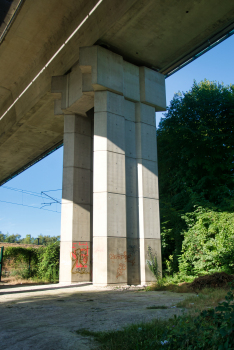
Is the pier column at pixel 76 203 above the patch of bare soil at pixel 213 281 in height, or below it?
above

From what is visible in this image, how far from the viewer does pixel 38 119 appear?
2305cm

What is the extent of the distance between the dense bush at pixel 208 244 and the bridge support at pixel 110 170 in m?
1.51

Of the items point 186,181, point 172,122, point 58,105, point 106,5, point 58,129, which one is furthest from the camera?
point 58,129

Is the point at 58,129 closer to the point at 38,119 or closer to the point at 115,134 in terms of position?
the point at 38,119

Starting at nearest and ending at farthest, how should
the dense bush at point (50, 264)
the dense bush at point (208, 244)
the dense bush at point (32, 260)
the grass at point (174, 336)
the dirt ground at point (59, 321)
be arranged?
the grass at point (174, 336) → the dirt ground at point (59, 321) → the dense bush at point (208, 244) → the dense bush at point (50, 264) → the dense bush at point (32, 260)

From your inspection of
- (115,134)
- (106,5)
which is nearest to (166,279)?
(115,134)

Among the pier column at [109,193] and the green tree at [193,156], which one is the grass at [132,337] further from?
the green tree at [193,156]

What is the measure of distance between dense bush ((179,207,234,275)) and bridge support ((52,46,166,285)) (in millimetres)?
1508

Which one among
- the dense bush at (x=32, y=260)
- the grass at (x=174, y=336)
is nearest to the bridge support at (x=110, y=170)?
the dense bush at (x=32, y=260)

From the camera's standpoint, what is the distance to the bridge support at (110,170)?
14.4m

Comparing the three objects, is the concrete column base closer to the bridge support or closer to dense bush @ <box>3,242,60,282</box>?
the bridge support

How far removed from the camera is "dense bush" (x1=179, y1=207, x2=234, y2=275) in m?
13.5

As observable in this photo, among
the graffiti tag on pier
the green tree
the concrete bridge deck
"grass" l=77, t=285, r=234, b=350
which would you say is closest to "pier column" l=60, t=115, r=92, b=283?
the graffiti tag on pier

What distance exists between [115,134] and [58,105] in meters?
5.45
